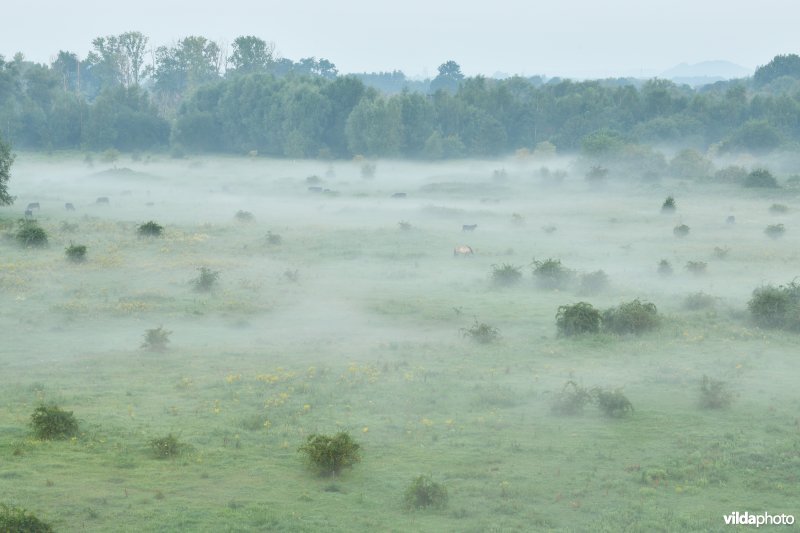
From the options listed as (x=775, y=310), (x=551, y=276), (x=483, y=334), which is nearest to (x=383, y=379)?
(x=483, y=334)

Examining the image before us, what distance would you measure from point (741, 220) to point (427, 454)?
43.2 metres

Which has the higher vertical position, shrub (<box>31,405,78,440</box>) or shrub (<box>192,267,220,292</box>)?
shrub (<box>192,267,220,292</box>)

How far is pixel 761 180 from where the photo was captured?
71375 millimetres

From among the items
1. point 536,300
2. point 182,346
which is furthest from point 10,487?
point 536,300

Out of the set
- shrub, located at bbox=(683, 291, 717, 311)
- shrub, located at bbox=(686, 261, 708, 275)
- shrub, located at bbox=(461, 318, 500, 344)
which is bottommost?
shrub, located at bbox=(461, 318, 500, 344)

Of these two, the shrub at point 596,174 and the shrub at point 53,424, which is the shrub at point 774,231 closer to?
the shrub at point 596,174

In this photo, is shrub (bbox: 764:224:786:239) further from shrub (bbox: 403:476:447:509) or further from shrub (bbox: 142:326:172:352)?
shrub (bbox: 403:476:447:509)

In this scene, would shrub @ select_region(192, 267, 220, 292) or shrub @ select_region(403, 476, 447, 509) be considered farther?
shrub @ select_region(192, 267, 220, 292)

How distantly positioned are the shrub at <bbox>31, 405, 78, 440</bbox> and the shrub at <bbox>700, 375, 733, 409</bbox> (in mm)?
13355

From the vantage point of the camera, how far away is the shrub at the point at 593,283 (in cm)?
3444

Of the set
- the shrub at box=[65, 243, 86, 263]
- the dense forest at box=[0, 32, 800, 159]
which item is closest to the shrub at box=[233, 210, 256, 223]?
the shrub at box=[65, 243, 86, 263]

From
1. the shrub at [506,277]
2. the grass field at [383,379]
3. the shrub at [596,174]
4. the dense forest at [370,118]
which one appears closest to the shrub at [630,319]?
the grass field at [383,379]

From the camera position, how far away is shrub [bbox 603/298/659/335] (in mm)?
27375

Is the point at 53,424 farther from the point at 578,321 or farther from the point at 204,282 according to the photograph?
the point at 204,282
